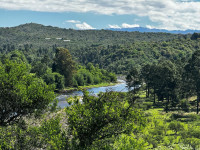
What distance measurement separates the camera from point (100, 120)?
25.0m

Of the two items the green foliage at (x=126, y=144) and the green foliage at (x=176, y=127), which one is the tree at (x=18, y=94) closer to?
the green foliage at (x=126, y=144)

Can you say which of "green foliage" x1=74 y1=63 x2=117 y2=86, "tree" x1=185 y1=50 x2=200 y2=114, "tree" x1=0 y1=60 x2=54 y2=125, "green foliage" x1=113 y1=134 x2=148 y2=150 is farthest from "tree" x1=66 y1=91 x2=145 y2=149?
"green foliage" x1=74 y1=63 x2=117 y2=86

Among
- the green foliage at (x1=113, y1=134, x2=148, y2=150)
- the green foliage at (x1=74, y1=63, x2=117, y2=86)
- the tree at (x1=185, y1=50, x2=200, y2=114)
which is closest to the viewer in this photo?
the green foliage at (x1=113, y1=134, x2=148, y2=150)

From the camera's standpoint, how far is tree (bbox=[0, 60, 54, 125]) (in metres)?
26.4

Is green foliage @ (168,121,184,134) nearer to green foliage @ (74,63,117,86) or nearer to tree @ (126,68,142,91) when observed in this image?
tree @ (126,68,142,91)

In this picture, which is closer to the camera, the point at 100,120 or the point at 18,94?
the point at 100,120

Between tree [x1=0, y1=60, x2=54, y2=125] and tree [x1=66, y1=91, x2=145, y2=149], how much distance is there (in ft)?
15.0

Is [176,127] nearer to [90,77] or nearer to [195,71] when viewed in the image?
[195,71]

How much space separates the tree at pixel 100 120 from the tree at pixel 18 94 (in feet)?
15.0

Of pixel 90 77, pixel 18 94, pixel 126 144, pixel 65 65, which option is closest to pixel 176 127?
pixel 126 144

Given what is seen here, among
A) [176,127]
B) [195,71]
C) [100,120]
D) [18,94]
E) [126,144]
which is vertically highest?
[18,94]

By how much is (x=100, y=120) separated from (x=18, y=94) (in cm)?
901

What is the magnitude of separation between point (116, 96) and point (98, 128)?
3.86m

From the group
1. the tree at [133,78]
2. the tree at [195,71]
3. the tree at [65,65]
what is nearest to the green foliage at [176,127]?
the tree at [195,71]
